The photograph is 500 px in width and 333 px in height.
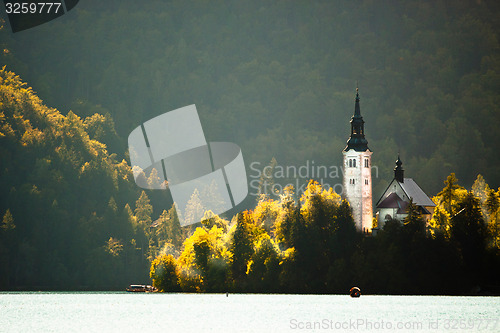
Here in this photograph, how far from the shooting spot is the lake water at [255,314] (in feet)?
203

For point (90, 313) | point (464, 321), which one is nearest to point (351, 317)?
point (464, 321)

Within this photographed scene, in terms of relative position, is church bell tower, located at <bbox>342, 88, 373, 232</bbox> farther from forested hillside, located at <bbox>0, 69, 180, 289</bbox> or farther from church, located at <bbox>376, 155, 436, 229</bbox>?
forested hillside, located at <bbox>0, 69, 180, 289</bbox>

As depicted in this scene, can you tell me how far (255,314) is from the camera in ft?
238

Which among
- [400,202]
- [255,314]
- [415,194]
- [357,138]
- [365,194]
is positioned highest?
[357,138]

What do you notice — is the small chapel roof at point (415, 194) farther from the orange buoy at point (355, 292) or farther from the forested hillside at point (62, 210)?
the forested hillside at point (62, 210)

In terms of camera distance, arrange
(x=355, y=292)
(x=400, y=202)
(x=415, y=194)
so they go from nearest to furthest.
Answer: (x=355, y=292) < (x=400, y=202) < (x=415, y=194)

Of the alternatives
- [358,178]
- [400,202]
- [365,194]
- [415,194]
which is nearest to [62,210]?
[358,178]

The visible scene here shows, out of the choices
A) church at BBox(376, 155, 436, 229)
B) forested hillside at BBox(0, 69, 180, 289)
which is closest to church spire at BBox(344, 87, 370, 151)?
church at BBox(376, 155, 436, 229)

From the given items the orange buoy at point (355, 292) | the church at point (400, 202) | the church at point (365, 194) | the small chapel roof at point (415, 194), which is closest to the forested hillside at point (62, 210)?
the church at point (365, 194)

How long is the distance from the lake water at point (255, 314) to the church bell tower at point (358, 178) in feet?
68.3

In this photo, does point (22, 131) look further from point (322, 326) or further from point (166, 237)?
point (322, 326)

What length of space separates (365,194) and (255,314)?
4431 centimetres

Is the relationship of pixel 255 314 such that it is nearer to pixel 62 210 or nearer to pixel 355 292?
pixel 355 292

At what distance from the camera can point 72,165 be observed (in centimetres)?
15800
